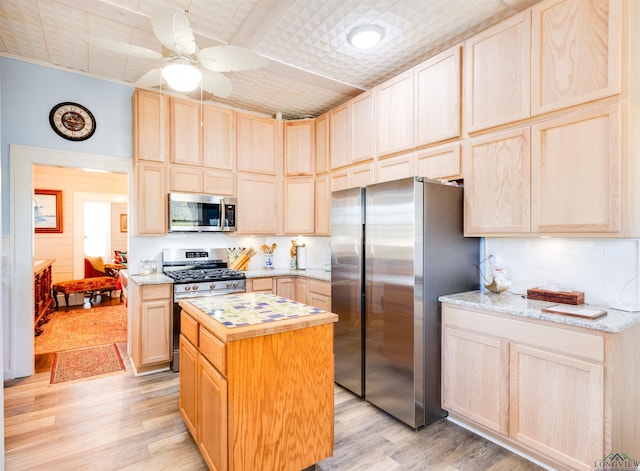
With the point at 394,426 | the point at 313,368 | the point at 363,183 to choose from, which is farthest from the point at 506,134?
the point at 394,426

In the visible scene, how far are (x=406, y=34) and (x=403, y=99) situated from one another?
1.71ft

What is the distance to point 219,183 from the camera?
4031 mm

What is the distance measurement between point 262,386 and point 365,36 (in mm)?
2632

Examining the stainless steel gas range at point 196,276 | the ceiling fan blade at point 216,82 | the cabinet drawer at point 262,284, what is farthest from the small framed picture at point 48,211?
the ceiling fan blade at point 216,82

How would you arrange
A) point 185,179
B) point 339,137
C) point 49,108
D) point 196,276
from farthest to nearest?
1. point 339,137
2. point 185,179
3. point 196,276
4. point 49,108

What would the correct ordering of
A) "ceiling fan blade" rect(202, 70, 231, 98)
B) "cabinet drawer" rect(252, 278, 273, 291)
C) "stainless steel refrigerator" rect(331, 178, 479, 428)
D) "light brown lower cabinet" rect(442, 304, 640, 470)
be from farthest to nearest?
"cabinet drawer" rect(252, 278, 273, 291) → "stainless steel refrigerator" rect(331, 178, 479, 428) → "ceiling fan blade" rect(202, 70, 231, 98) → "light brown lower cabinet" rect(442, 304, 640, 470)

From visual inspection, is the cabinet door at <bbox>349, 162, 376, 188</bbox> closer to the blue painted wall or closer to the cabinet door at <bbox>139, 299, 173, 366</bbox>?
the cabinet door at <bbox>139, 299, 173, 366</bbox>

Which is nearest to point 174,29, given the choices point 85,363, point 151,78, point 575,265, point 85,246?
point 151,78

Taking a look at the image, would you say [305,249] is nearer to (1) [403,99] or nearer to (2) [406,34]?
(1) [403,99]

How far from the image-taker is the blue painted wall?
10.5ft

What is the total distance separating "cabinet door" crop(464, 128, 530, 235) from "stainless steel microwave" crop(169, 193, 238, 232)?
2.63m

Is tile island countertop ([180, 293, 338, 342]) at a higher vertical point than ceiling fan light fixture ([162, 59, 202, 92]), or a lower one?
lower

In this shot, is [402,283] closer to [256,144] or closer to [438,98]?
[438,98]

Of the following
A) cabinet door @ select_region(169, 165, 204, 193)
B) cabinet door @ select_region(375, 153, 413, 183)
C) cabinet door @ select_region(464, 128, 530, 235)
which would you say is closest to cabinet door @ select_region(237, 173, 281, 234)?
cabinet door @ select_region(169, 165, 204, 193)
